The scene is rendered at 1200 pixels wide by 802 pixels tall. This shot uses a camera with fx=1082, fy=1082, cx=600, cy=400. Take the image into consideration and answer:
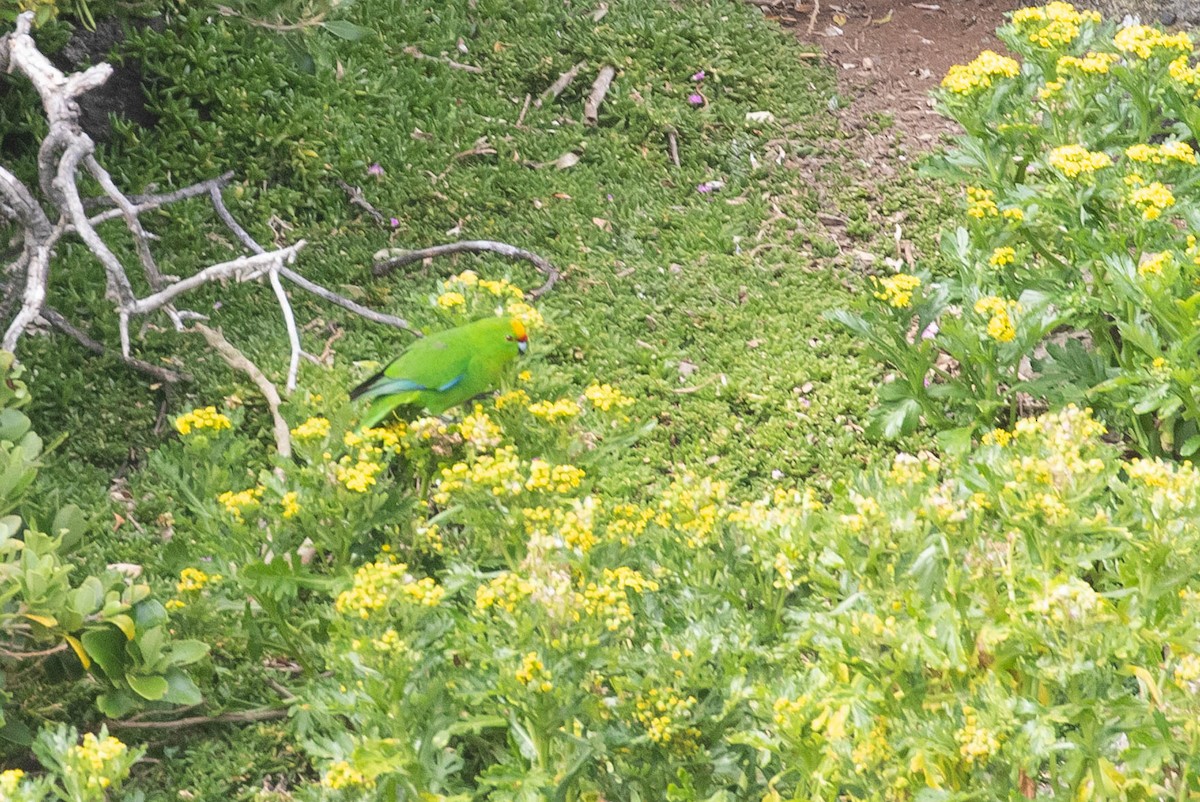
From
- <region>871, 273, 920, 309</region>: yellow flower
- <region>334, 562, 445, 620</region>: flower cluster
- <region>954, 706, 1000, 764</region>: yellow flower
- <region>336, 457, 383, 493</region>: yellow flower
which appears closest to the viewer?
<region>954, 706, 1000, 764</region>: yellow flower

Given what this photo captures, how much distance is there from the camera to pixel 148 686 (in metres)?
2.54

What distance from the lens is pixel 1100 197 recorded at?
354 cm

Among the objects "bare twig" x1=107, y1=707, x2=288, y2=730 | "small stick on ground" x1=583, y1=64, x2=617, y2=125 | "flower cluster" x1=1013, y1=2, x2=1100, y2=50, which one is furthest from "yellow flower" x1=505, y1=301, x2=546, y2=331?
"small stick on ground" x1=583, y1=64, x2=617, y2=125

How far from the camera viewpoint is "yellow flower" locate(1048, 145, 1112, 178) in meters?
3.34

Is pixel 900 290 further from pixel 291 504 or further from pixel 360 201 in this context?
pixel 360 201

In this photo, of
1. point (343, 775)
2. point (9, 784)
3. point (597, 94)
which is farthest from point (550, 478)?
point (597, 94)

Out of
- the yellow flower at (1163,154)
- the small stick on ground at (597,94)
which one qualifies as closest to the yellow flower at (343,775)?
the yellow flower at (1163,154)

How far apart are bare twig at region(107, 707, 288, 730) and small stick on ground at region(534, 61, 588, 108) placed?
3531 millimetres

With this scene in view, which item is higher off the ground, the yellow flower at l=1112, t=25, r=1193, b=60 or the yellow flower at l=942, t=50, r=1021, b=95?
the yellow flower at l=1112, t=25, r=1193, b=60

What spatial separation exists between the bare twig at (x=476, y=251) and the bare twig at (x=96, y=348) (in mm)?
993

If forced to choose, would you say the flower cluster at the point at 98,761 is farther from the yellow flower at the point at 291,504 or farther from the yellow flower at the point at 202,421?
the yellow flower at the point at 202,421

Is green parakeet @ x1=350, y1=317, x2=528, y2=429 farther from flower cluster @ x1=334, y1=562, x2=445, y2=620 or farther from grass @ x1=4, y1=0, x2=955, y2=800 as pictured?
flower cluster @ x1=334, y1=562, x2=445, y2=620

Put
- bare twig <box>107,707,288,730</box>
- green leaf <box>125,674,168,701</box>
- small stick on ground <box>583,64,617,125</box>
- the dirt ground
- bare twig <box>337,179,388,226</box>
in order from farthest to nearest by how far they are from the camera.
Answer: the dirt ground
small stick on ground <box>583,64,617,125</box>
bare twig <box>337,179,388,226</box>
bare twig <box>107,707,288,730</box>
green leaf <box>125,674,168,701</box>

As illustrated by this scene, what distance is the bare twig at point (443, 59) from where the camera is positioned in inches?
212
